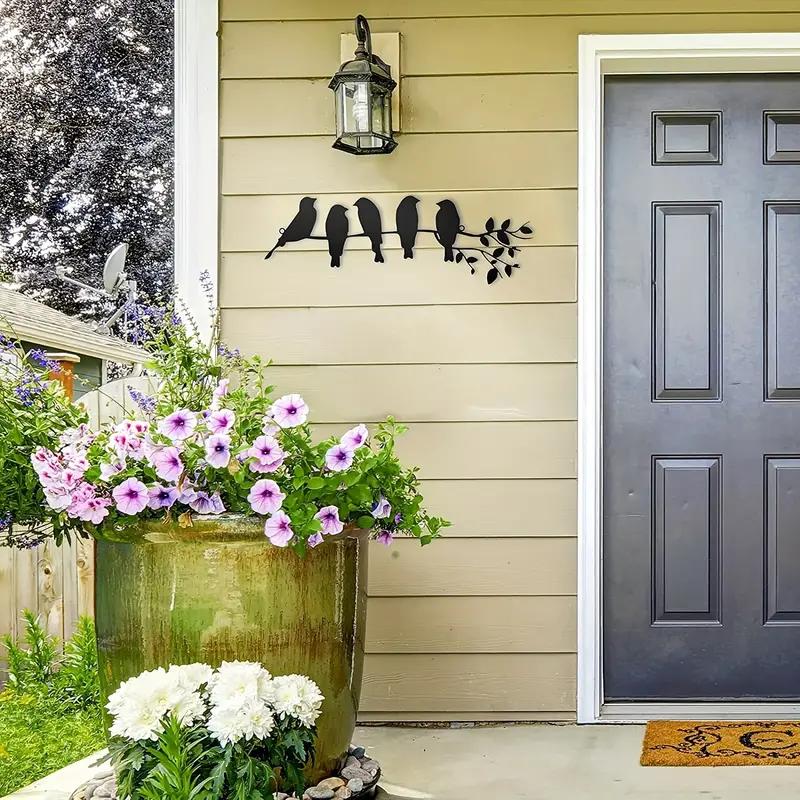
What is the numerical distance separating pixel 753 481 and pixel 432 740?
112 cm

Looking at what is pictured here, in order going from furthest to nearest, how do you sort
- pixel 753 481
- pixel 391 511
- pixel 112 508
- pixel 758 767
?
1. pixel 753 481
2. pixel 758 767
3. pixel 391 511
4. pixel 112 508

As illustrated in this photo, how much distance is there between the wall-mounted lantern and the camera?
2.27 metres

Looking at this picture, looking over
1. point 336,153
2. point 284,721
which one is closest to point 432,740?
point 284,721

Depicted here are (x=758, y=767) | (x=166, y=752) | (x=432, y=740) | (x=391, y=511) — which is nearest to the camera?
(x=166, y=752)

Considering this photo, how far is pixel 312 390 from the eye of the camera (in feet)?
8.02

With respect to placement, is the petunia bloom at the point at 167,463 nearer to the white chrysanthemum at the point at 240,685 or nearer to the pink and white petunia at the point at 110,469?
the pink and white petunia at the point at 110,469

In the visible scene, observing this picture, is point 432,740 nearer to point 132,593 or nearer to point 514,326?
point 132,593

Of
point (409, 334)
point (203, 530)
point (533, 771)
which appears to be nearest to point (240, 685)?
point (203, 530)

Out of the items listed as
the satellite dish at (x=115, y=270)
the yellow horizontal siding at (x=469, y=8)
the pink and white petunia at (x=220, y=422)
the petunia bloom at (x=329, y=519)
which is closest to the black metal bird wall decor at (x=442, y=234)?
the yellow horizontal siding at (x=469, y=8)

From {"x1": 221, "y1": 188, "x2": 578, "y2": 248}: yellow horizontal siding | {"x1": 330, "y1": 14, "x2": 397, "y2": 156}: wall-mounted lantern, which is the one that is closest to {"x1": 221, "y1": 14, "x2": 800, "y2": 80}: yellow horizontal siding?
{"x1": 330, "y1": 14, "x2": 397, "y2": 156}: wall-mounted lantern

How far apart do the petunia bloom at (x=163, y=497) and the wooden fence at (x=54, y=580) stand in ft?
3.48

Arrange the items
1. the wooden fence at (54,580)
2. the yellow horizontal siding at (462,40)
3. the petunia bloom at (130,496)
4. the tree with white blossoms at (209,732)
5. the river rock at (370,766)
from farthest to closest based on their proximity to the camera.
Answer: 1. the wooden fence at (54,580)
2. the yellow horizontal siding at (462,40)
3. the river rock at (370,766)
4. the petunia bloom at (130,496)
5. the tree with white blossoms at (209,732)

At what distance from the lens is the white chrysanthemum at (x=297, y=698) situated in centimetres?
159

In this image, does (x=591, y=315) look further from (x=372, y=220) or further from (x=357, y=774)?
(x=357, y=774)
